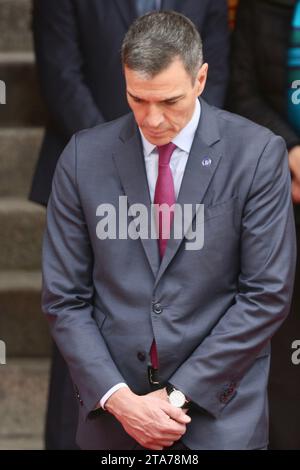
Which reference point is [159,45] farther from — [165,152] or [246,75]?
[246,75]

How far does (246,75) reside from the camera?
3652 mm

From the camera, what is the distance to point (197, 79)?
281cm

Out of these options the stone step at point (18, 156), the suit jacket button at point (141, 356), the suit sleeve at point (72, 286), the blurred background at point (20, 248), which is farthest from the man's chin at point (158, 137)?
the stone step at point (18, 156)

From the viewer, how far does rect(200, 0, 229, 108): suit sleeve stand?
144 inches

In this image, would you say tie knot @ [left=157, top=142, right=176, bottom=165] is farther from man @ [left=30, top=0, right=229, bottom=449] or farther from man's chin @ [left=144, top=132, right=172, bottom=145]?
man @ [left=30, top=0, right=229, bottom=449]

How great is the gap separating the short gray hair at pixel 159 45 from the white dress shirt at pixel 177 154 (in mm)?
206

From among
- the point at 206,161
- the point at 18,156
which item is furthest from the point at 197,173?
the point at 18,156

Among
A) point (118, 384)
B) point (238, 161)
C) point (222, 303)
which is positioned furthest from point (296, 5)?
point (118, 384)

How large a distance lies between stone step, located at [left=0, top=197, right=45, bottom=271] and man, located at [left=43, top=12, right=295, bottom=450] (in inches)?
62.9

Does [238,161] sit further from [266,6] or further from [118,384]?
[266,6]

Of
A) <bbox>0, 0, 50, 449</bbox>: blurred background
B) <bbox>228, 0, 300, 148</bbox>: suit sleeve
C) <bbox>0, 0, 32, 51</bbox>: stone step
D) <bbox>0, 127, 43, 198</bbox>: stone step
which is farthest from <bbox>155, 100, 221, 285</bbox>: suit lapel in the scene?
<bbox>0, 0, 32, 51</bbox>: stone step

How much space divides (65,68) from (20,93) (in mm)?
1105

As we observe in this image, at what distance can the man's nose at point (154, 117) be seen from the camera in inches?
109

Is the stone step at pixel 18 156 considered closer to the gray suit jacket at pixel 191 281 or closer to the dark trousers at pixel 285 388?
the dark trousers at pixel 285 388
